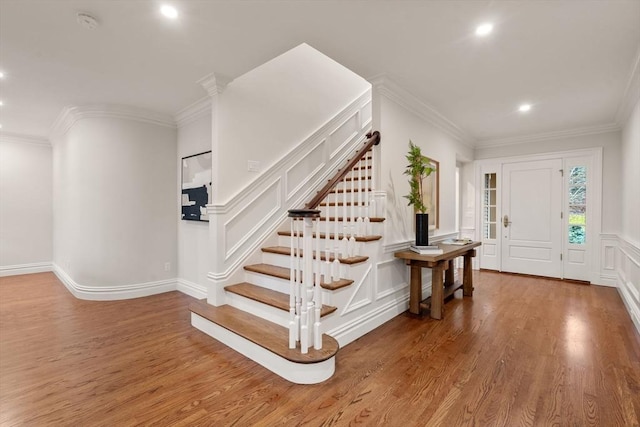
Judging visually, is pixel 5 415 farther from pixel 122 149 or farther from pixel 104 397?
pixel 122 149

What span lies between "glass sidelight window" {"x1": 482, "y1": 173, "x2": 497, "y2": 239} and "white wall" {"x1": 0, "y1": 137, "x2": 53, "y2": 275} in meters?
8.24

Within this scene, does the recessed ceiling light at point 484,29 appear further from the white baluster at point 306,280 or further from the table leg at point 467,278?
the table leg at point 467,278

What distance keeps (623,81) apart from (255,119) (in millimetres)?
3871

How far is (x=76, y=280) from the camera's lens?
406cm

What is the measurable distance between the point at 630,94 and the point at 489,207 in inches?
108

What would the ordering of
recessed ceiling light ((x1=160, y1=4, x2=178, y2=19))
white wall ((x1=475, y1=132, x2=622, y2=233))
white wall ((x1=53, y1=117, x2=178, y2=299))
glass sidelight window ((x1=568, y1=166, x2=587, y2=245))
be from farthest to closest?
1. glass sidelight window ((x1=568, y1=166, x2=587, y2=245))
2. white wall ((x1=475, y1=132, x2=622, y2=233))
3. white wall ((x1=53, y1=117, x2=178, y2=299))
4. recessed ceiling light ((x1=160, y1=4, x2=178, y2=19))

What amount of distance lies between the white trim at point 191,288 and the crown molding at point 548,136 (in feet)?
17.9

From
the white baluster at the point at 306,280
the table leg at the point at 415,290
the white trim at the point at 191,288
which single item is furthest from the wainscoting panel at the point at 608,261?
the white trim at the point at 191,288

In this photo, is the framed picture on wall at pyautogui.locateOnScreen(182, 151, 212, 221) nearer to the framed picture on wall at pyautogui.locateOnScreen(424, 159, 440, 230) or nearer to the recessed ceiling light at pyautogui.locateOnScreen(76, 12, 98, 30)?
the recessed ceiling light at pyautogui.locateOnScreen(76, 12, 98, 30)

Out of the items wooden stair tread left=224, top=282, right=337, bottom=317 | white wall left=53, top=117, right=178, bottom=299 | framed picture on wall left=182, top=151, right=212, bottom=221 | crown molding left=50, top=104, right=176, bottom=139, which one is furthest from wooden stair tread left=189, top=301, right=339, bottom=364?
crown molding left=50, top=104, right=176, bottom=139

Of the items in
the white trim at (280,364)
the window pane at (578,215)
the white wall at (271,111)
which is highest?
the white wall at (271,111)

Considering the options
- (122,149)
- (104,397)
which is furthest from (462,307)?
(122,149)

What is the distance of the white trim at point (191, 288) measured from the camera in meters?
3.91

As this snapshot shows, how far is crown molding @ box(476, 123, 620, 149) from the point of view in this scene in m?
4.66
